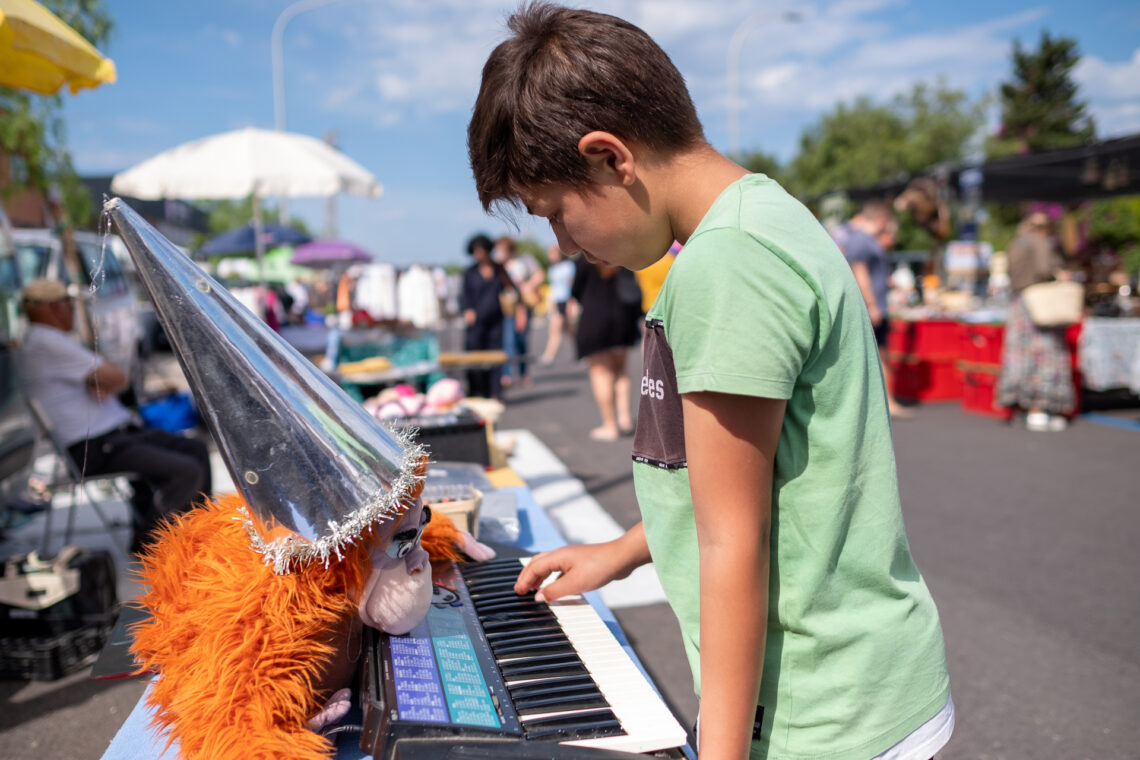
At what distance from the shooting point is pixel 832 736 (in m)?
0.95

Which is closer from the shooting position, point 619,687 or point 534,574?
point 619,687

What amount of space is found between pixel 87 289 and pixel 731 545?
730cm

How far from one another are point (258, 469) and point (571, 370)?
39.9 feet

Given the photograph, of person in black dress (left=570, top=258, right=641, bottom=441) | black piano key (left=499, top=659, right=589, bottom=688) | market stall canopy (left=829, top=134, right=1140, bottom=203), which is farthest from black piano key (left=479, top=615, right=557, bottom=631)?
market stall canopy (left=829, top=134, right=1140, bottom=203)

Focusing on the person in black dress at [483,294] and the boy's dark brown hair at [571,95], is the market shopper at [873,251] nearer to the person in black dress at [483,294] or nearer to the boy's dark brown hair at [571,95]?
the person in black dress at [483,294]

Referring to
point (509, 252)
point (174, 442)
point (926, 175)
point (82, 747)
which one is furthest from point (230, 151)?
point (926, 175)

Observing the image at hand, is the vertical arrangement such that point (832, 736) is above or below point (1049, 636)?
above

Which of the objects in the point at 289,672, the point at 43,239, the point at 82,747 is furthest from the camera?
the point at 43,239

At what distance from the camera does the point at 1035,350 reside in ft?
24.4

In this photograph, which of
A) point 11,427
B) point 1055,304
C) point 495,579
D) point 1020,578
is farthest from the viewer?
point 1055,304

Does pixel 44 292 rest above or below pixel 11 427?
above

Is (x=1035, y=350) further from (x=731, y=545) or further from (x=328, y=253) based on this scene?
(x=328, y=253)

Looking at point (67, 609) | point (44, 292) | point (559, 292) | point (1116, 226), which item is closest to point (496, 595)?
point (67, 609)

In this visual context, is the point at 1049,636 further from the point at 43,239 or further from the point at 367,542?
the point at 43,239
